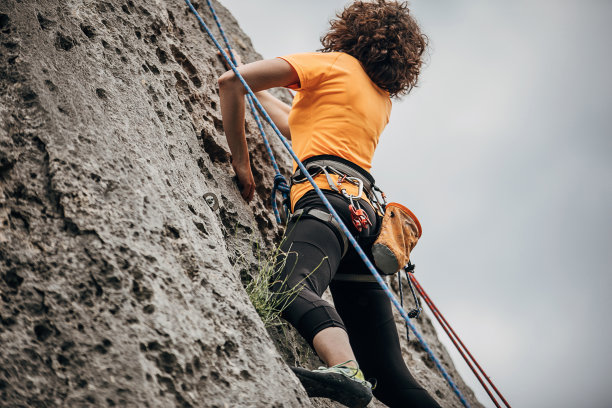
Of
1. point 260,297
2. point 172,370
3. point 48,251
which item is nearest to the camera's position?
point 172,370

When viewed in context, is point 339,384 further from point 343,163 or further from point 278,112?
point 278,112

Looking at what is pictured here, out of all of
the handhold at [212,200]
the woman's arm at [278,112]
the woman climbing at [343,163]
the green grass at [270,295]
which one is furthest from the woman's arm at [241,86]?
the green grass at [270,295]

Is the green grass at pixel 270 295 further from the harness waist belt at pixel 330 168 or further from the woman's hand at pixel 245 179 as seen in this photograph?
the woman's hand at pixel 245 179

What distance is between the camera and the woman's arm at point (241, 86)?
2576 millimetres

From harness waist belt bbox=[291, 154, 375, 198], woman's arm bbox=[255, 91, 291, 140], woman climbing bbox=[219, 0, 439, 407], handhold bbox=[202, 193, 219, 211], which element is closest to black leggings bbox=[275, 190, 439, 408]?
woman climbing bbox=[219, 0, 439, 407]

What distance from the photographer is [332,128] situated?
2.64 meters

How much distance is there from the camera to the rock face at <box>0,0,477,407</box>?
156 centimetres

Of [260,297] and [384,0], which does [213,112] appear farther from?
[260,297]

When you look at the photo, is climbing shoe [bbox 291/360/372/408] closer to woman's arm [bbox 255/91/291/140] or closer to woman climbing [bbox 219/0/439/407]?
woman climbing [bbox 219/0/439/407]

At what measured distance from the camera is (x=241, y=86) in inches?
106

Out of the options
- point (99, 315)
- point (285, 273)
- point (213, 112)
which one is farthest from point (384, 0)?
point (99, 315)

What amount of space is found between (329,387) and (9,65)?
1817 mm

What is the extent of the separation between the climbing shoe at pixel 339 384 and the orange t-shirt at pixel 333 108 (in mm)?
931

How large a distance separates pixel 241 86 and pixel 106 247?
1232 mm
